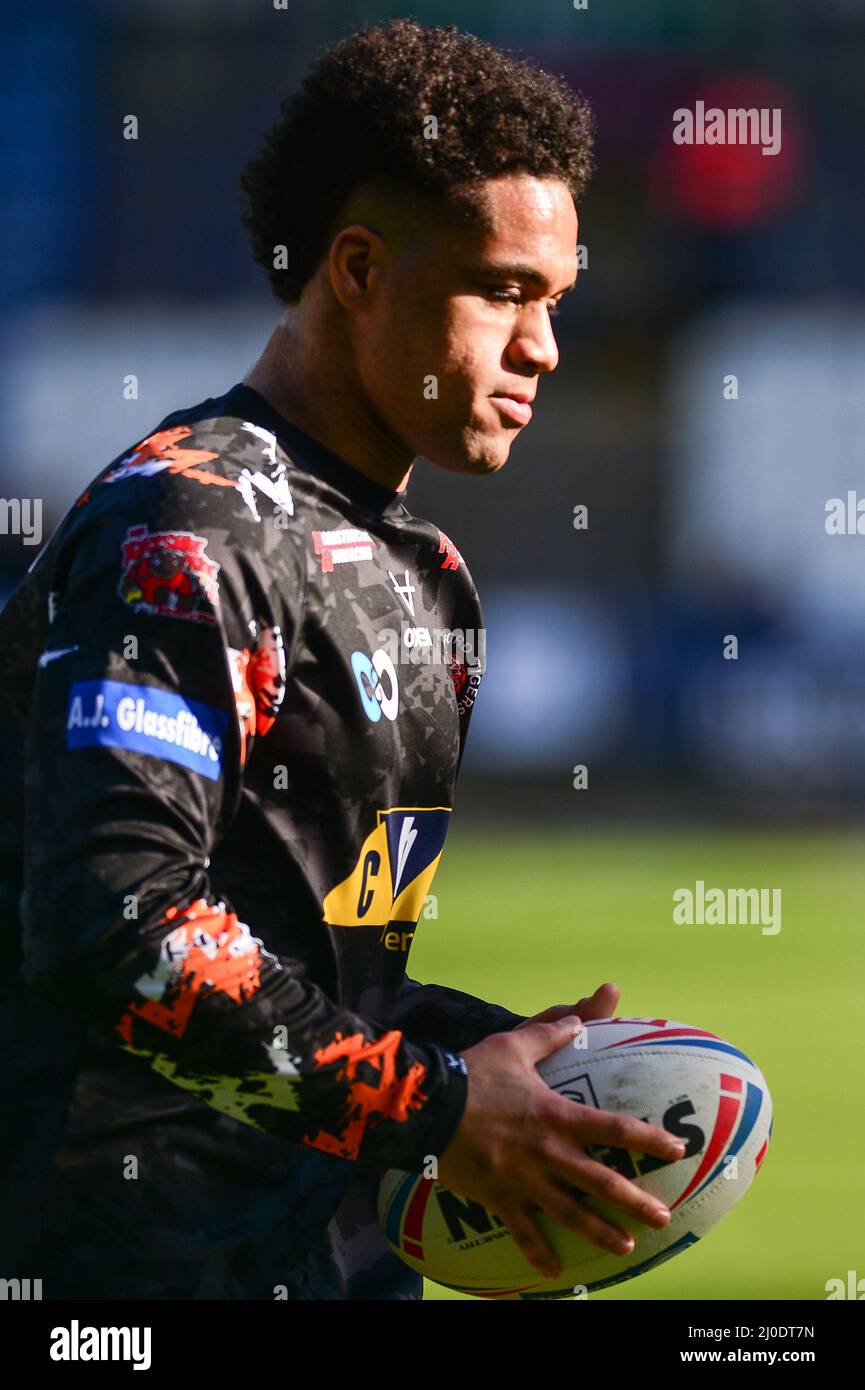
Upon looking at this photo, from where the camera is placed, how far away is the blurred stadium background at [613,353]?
63.2ft

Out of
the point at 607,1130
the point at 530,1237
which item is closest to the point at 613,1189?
the point at 607,1130

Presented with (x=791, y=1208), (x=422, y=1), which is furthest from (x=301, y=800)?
(x=422, y=1)

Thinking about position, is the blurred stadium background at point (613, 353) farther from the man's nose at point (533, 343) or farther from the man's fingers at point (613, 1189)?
the man's fingers at point (613, 1189)

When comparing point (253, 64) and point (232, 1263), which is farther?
point (253, 64)

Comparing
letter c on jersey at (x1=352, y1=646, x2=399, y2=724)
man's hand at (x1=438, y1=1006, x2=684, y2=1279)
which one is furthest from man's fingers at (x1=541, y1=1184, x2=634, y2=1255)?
letter c on jersey at (x1=352, y1=646, x2=399, y2=724)

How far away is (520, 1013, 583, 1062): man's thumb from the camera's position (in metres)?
2.78

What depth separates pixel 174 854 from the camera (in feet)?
7.90

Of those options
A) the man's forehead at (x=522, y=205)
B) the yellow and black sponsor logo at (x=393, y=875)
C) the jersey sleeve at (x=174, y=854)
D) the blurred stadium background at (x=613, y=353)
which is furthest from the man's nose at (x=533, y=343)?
the blurred stadium background at (x=613, y=353)

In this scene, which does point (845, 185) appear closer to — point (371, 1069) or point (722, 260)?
point (722, 260)

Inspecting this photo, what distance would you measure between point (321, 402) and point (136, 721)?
0.79 meters

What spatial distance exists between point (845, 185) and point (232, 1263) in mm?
21647

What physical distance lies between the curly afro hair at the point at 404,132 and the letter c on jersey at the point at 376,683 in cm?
67

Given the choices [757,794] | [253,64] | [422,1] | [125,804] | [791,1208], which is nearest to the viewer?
[125,804]
